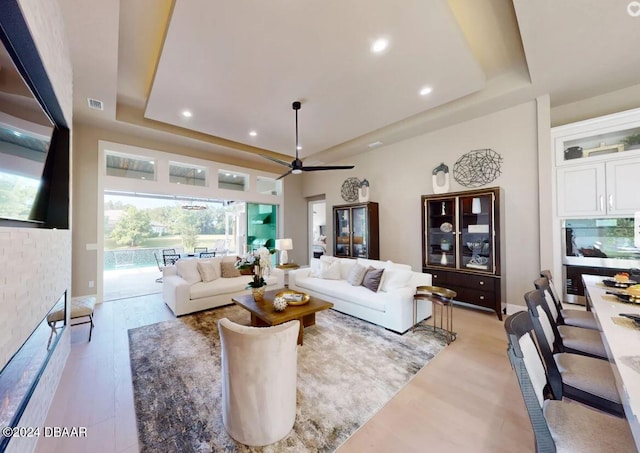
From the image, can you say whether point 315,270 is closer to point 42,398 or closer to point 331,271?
point 331,271

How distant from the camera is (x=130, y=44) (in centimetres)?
288

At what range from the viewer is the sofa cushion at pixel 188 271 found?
13.8ft

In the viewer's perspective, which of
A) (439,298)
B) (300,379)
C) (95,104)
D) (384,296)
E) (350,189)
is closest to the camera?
(300,379)

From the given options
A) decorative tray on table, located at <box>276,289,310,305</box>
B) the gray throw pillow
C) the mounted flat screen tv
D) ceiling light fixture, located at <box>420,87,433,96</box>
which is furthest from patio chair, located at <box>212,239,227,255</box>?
ceiling light fixture, located at <box>420,87,433,96</box>

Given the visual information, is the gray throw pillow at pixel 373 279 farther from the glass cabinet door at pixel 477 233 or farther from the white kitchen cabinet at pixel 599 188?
the white kitchen cabinet at pixel 599 188

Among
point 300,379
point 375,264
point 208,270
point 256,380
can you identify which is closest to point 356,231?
point 375,264

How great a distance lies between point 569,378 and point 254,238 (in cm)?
633

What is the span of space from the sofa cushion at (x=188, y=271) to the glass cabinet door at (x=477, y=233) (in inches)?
183

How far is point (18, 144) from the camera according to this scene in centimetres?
140

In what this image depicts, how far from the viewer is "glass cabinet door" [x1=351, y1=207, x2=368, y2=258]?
220 inches

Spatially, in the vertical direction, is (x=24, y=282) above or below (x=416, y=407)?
above

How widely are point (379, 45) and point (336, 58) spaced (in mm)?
492

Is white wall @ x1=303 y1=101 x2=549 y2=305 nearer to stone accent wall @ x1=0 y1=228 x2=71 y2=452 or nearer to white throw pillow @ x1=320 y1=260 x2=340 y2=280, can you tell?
white throw pillow @ x1=320 y1=260 x2=340 y2=280

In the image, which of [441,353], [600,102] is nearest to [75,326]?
[441,353]
